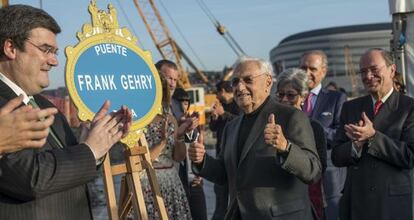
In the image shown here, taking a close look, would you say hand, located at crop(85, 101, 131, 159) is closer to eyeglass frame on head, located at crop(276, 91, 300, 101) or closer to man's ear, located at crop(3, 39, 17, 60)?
man's ear, located at crop(3, 39, 17, 60)

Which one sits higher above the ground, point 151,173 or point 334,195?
point 151,173

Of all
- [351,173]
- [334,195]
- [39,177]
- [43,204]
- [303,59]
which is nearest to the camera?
[39,177]

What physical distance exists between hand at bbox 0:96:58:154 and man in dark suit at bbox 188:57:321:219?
1432mm

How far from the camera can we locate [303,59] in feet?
17.1

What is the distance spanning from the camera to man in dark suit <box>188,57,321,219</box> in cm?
299

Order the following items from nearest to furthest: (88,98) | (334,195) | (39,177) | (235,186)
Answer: (39,177), (88,98), (235,186), (334,195)

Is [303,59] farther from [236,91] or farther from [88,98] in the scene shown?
[88,98]

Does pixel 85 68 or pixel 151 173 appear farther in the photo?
pixel 151 173

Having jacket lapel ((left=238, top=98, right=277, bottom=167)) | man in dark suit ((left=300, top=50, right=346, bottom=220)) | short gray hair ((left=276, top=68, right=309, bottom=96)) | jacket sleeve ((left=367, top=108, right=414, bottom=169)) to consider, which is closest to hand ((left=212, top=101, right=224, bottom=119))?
man in dark suit ((left=300, top=50, right=346, bottom=220))

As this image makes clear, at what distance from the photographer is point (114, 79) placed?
3.08m

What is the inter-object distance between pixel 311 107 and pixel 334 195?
2.71ft

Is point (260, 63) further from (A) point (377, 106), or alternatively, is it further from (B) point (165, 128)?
(B) point (165, 128)

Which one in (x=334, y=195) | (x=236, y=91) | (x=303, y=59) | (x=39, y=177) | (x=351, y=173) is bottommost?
(x=334, y=195)

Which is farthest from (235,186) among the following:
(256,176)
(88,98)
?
(88,98)
